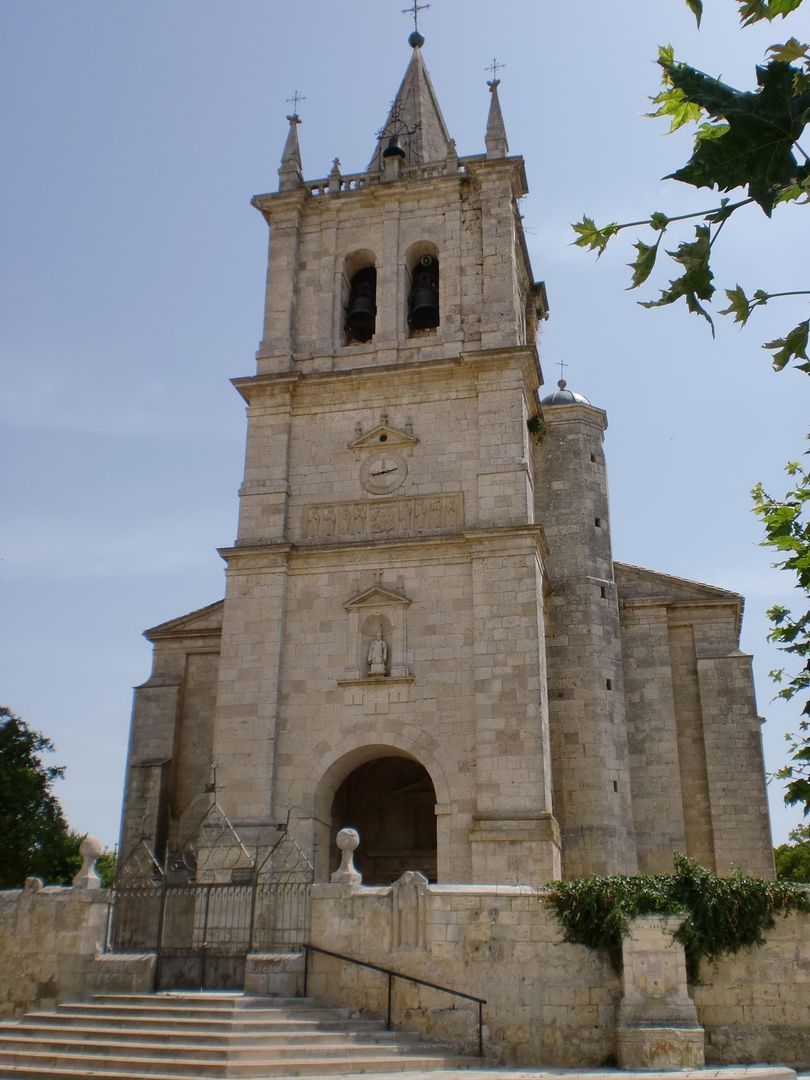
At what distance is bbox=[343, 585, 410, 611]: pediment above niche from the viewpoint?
67.5 ft

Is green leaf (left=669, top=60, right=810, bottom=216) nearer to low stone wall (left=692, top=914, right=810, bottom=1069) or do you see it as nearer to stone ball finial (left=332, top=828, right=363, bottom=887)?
low stone wall (left=692, top=914, right=810, bottom=1069)

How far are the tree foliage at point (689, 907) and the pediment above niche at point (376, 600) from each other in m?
7.65

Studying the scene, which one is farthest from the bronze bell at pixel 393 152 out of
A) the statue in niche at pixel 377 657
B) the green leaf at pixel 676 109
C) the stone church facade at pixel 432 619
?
the green leaf at pixel 676 109

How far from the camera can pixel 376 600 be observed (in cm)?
2070

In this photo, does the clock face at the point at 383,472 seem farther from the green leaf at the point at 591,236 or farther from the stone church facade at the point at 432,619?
the green leaf at the point at 591,236

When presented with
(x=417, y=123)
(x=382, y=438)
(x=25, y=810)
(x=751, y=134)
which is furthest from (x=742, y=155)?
(x=25, y=810)

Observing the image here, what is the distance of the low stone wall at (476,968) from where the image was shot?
44.2 ft

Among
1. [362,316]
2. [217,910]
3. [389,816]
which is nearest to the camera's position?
[217,910]

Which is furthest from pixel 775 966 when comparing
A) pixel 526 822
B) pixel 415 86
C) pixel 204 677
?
pixel 415 86

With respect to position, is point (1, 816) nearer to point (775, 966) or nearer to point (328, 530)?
point (328, 530)

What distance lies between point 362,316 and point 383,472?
15.6 ft

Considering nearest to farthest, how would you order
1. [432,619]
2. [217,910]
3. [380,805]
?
1. [217,910]
2. [432,619]
3. [380,805]

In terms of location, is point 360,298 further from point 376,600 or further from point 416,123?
point 376,600

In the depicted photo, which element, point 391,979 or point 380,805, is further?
point 380,805
